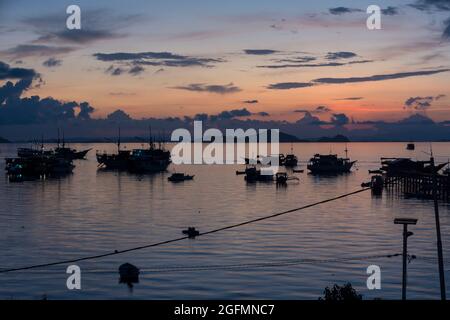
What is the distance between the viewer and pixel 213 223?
7894cm

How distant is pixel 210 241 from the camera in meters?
63.6

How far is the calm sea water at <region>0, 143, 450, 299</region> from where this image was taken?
42844 mm

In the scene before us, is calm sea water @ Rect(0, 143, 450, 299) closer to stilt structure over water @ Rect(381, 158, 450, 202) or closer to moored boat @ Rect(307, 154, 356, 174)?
stilt structure over water @ Rect(381, 158, 450, 202)

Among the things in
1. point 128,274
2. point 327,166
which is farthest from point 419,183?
point 128,274

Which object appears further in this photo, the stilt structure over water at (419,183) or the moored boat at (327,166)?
the moored boat at (327,166)

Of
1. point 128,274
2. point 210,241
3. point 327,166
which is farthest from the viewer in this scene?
point 327,166

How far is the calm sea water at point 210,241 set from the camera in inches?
1687

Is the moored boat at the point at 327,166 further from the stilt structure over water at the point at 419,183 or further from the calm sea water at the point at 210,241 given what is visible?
the calm sea water at the point at 210,241

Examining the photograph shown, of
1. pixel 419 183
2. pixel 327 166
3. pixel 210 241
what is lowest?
pixel 210 241

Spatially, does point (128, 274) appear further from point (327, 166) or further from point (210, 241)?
point (327, 166)

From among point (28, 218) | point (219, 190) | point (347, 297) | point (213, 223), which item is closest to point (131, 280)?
point (347, 297)

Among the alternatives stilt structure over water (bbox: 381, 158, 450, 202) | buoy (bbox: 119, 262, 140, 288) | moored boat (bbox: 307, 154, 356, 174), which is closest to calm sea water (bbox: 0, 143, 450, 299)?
buoy (bbox: 119, 262, 140, 288)

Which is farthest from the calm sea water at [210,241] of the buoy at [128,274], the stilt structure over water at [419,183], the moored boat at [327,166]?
the moored boat at [327,166]
